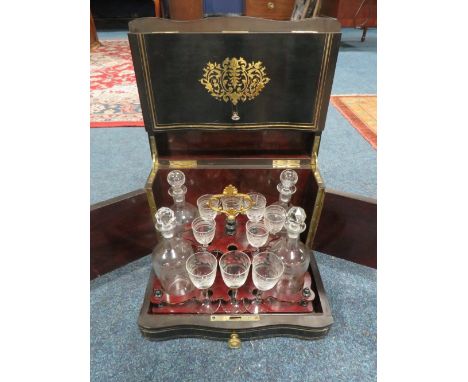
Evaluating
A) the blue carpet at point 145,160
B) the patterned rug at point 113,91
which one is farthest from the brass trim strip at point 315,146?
the patterned rug at point 113,91

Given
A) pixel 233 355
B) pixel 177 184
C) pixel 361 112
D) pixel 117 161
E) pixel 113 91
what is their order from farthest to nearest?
pixel 113 91 → pixel 361 112 → pixel 117 161 → pixel 177 184 → pixel 233 355

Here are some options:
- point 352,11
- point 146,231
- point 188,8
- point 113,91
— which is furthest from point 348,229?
point 352,11

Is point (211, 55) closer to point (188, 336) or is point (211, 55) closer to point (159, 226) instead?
point (159, 226)

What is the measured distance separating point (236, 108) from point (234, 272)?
60 cm

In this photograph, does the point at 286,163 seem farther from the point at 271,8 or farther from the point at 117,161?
the point at 271,8

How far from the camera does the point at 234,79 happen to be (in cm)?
113

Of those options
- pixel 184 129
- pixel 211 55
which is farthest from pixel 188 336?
pixel 211 55

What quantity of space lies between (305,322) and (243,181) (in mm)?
605

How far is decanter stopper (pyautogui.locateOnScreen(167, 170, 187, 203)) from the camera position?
4.02ft

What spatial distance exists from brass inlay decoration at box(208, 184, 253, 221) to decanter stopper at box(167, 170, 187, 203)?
120mm

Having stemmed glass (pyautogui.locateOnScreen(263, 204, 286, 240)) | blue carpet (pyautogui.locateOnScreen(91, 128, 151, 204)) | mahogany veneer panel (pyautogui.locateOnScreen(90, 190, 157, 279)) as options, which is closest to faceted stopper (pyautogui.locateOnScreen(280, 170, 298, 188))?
stemmed glass (pyautogui.locateOnScreen(263, 204, 286, 240))

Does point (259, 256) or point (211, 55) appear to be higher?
point (211, 55)

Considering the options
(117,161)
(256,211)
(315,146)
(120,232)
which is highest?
(315,146)

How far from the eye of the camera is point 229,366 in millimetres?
1071
